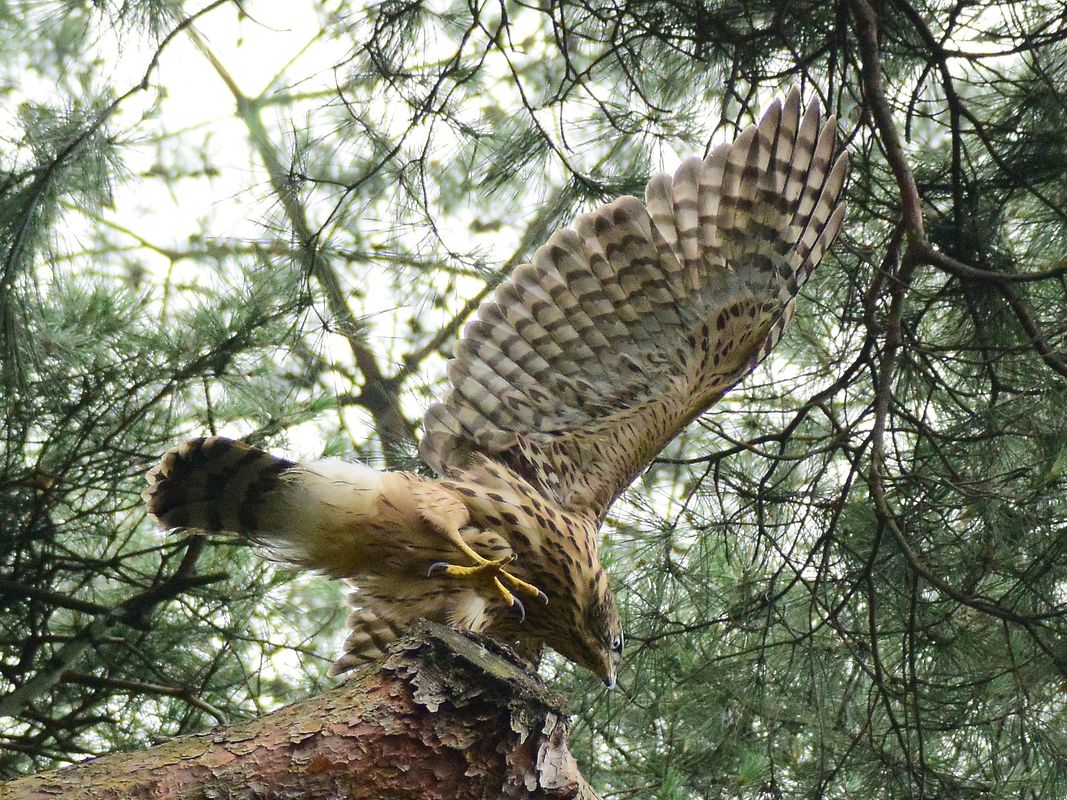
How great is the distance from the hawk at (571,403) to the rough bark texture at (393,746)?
943mm

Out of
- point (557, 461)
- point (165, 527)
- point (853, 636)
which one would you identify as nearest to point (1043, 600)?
point (853, 636)

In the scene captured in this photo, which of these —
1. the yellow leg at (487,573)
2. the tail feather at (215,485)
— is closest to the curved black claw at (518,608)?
the yellow leg at (487,573)

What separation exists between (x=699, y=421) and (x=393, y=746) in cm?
189

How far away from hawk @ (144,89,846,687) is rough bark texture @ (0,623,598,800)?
3.09 ft

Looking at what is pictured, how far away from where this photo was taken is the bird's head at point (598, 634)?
8.52ft

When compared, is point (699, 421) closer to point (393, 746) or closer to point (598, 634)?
point (598, 634)

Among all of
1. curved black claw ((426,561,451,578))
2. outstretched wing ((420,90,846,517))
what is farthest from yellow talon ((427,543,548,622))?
outstretched wing ((420,90,846,517))

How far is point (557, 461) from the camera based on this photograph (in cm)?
292

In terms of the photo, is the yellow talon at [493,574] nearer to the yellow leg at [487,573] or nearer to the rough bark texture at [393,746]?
the yellow leg at [487,573]

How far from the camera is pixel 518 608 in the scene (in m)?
2.53

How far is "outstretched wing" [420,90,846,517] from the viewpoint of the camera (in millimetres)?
2848

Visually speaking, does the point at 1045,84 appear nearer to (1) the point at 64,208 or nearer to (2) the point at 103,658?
(1) the point at 64,208

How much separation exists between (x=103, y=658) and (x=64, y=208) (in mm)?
1123

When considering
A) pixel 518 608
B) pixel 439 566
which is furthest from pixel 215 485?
pixel 518 608
